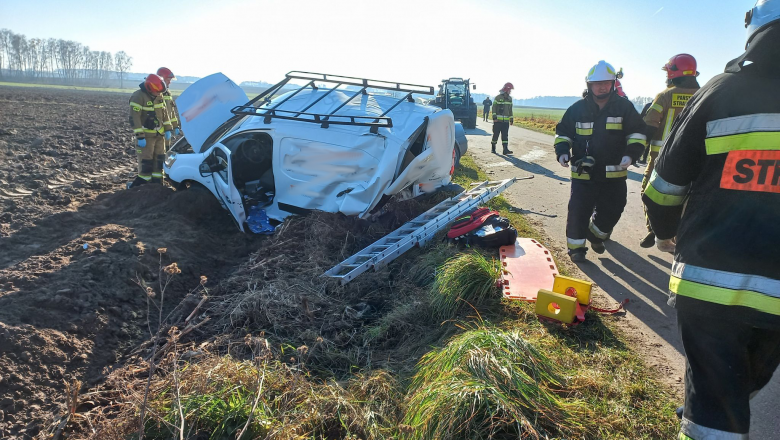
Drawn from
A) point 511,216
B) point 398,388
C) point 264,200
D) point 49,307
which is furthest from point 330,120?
point 398,388

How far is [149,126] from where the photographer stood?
8.02 meters

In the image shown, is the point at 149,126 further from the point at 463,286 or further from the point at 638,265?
the point at 638,265

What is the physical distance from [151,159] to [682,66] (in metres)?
8.17

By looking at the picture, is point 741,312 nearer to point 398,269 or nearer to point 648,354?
point 648,354

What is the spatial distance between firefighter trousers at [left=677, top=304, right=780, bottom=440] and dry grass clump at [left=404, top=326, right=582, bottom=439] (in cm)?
62

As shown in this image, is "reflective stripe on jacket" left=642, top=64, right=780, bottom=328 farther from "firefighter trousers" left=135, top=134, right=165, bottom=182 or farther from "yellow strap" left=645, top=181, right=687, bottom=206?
"firefighter trousers" left=135, top=134, right=165, bottom=182

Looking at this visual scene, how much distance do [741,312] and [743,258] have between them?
19 centimetres

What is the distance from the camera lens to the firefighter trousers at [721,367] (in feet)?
5.34

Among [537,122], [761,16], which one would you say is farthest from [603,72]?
[537,122]

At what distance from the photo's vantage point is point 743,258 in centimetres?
165

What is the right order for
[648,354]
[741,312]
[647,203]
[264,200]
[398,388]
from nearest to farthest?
[741,312] → [647,203] → [398,388] → [648,354] → [264,200]

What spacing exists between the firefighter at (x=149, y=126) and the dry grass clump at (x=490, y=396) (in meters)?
7.17

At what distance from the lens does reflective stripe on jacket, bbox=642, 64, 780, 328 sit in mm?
1621

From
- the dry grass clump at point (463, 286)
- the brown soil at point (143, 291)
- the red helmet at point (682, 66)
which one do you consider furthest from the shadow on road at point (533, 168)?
the dry grass clump at point (463, 286)
